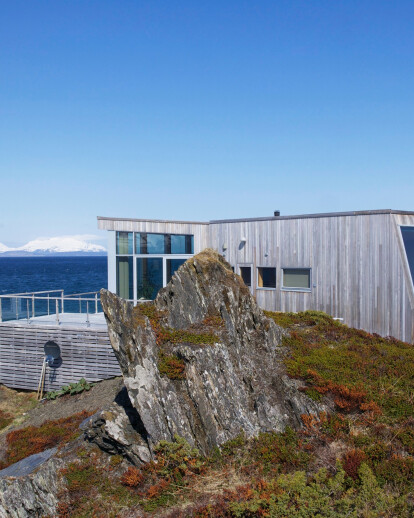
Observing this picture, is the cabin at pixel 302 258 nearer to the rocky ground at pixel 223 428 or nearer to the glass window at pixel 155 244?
the glass window at pixel 155 244

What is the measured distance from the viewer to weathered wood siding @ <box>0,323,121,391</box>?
1483cm

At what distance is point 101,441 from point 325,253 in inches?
387

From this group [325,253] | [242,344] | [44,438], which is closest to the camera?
[242,344]

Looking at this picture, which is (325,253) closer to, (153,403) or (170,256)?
(170,256)

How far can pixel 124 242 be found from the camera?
57.2 ft

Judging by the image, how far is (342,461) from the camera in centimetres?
695

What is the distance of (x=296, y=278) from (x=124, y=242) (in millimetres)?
6747

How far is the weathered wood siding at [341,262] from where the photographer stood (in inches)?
542

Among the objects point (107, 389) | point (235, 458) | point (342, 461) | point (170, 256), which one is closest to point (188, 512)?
point (235, 458)

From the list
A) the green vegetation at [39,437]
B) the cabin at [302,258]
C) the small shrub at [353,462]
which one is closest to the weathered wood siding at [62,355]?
the green vegetation at [39,437]

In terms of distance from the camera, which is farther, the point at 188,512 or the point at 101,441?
the point at 101,441

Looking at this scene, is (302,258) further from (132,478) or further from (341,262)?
(132,478)

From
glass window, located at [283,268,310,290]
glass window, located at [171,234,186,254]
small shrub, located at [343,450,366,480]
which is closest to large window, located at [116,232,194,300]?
glass window, located at [171,234,186,254]

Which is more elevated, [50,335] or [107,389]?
[50,335]
